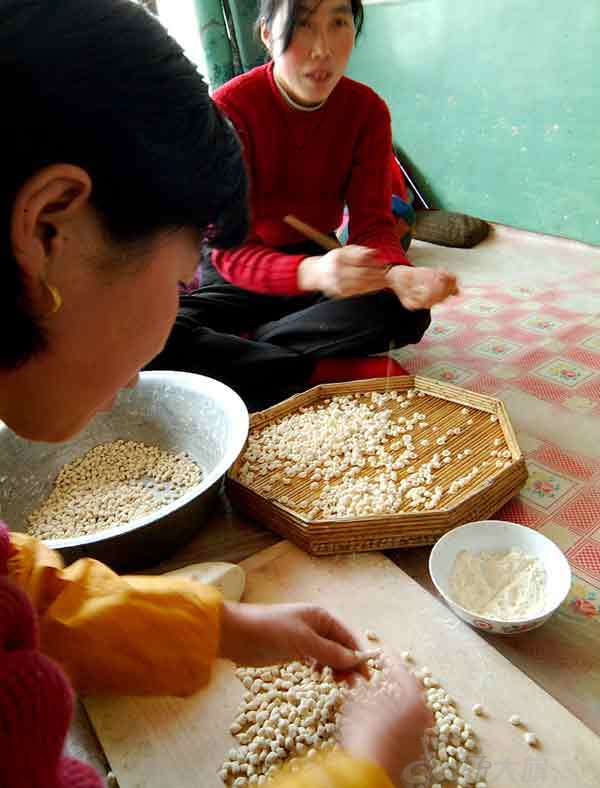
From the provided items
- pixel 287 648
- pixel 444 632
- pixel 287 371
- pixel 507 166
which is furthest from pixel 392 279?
pixel 507 166

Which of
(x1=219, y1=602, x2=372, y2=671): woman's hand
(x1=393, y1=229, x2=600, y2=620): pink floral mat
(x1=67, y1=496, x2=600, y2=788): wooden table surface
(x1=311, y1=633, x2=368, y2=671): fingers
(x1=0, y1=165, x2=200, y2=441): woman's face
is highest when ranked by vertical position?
(x1=0, y1=165, x2=200, y2=441): woman's face

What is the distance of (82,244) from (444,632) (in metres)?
0.86

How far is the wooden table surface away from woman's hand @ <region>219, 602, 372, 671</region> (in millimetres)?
355

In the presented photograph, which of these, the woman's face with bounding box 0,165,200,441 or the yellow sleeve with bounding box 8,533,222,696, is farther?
the yellow sleeve with bounding box 8,533,222,696

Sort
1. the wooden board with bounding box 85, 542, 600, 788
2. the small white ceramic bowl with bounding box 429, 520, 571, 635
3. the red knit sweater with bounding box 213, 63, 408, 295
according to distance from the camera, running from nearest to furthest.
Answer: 1. the wooden board with bounding box 85, 542, 600, 788
2. the small white ceramic bowl with bounding box 429, 520, 571, 635
3. the red knit sweater with bounding box 213, 63, 408, 295

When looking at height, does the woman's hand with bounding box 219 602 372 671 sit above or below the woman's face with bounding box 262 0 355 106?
below

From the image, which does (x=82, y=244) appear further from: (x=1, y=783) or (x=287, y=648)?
(x=287, y=648)

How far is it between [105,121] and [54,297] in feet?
0.43

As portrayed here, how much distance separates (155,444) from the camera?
1.57 metres

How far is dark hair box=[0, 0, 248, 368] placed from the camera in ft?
1.35

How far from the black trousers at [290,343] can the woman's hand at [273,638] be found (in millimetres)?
992

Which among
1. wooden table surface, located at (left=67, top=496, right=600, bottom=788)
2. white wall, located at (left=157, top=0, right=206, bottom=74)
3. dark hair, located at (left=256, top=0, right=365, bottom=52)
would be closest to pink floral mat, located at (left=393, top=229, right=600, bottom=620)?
wooden table surface, located at (left=67, top=496, right=600, bottom=788)

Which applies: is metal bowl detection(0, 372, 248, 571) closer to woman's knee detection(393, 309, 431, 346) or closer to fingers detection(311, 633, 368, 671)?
fingers detection(311, 633, 368, 671)

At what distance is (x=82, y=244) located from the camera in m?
0.46
